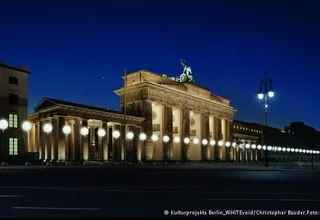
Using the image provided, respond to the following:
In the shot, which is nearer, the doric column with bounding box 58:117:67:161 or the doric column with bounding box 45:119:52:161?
the doric column with bounding box 58:117:67:161

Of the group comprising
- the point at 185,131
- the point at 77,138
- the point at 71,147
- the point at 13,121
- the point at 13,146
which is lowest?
the point at 71,147

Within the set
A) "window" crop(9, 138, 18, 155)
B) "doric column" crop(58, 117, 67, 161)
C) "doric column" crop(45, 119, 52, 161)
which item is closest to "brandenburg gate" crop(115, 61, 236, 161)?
"doric column" crop(58, 117, 67, 161)

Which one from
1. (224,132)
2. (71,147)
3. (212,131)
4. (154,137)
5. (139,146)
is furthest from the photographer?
(224,132)

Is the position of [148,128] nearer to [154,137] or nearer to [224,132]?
[154,137]

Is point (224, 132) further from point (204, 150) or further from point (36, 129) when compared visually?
point (36, 129)

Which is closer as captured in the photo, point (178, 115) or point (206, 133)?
point (178, 115)

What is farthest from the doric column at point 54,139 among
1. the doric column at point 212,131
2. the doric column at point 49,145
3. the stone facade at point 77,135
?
the doric column at point 212,131

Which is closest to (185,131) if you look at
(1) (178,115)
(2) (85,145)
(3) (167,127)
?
(1) (178,115)

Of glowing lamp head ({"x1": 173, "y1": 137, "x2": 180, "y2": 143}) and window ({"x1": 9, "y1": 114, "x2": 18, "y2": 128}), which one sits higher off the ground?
window ({"x1": 9, "y1": 114, "x2": 18, "y2": 128})

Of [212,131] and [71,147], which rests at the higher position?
[212,131]

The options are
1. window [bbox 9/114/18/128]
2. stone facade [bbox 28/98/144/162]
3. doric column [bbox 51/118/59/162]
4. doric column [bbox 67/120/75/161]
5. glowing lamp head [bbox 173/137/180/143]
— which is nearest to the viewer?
window [bbox 9/114/18/128]

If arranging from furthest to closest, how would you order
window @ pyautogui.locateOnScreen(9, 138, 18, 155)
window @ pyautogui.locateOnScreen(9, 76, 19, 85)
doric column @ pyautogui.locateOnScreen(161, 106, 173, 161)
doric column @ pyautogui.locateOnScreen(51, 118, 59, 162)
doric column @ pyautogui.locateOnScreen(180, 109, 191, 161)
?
doric column @ pyautogui.locateOnScreen(180, 109, 191, 161) < doric column @ pyautogui.locateOnScreen(161, 106, 173, 161) < doric column @ pyautogui.locateOnScreen(51, 118, 59, 162) < window @ pyautogui.locateOnScreen(9, 76, 19, 85) < window @ pyautogui.locateOnScreen(9, 138, 18, 155)

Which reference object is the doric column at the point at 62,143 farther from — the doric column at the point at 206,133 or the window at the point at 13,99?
the doric column at the point at 206,133

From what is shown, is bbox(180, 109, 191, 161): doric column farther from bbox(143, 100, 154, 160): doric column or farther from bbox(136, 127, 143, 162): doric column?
bbox(136, 127, 143, 162): doric column
